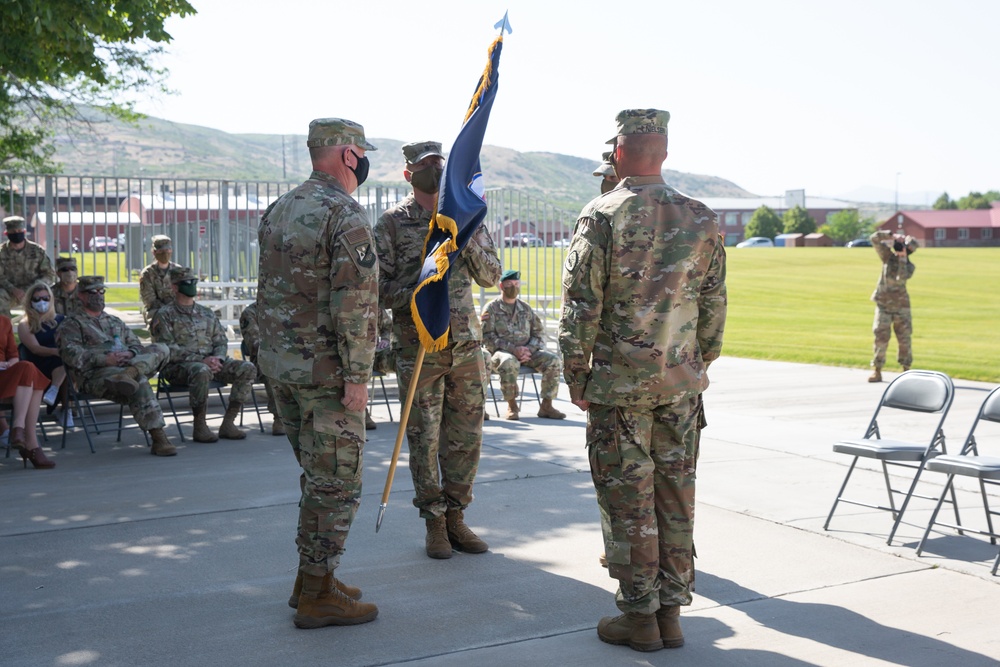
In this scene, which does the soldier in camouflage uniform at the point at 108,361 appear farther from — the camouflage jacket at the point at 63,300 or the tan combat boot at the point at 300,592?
the tan combat boot at the point at 300,592

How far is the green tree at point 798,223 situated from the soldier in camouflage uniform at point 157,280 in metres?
131

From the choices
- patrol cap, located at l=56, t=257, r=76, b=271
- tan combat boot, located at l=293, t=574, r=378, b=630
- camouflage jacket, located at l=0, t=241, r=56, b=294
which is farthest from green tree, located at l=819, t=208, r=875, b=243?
tan combat boot, located at l=293, t=574, r=378, b=630

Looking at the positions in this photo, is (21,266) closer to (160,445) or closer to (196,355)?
(196,355)

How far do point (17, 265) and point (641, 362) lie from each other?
32.4 ft

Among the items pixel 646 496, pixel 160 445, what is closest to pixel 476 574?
pixel 646 496

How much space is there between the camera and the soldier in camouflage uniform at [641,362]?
461 cm

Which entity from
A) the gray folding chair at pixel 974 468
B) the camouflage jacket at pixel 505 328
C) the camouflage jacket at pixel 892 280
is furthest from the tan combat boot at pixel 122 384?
the camouflage jacket at pixel 892 280

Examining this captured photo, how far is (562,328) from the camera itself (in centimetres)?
474

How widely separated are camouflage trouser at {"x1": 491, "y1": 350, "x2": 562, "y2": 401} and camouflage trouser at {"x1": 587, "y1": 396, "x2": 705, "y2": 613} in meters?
6.68

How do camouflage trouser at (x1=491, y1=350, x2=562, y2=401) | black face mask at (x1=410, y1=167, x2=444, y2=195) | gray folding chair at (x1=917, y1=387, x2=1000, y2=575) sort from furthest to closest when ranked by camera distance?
camouflage trouser at (x1=491, y1=350, x2=562, y2=401)
black face mask at (x1=410, y1=167, x2=444, y2=195)
gray folding chair at (x1=917, y1=387, x2=1000, y2=575)

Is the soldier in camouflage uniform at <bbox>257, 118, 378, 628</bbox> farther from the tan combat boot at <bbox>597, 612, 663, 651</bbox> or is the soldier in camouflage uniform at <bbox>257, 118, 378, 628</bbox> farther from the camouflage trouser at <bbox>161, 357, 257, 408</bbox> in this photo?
the camouflage trouser at <bbox>161, 357, 257, 408</bbox>

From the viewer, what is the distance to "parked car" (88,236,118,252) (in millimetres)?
14181

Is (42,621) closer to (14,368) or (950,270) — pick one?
(14,368)

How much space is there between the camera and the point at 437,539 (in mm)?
6074
